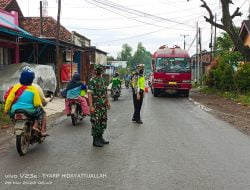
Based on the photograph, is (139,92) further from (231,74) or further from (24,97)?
(231,74)

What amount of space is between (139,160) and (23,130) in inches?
85.3

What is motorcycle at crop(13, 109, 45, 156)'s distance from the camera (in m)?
7.66

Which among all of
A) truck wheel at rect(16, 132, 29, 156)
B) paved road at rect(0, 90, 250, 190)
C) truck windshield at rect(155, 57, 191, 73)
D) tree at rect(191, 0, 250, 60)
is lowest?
paved road at rect(0, 90, 250, 190)

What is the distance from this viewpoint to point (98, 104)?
349 inches

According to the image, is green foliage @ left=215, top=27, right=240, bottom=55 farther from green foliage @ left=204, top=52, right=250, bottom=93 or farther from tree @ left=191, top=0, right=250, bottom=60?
tree @ left=191, top=0, right=250, bottom=60

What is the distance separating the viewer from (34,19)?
41625 mm

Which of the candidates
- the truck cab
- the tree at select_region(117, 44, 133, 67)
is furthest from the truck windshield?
the tree at select_region(117, 44, 133, 67)

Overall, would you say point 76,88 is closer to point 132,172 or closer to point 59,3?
point 132,172

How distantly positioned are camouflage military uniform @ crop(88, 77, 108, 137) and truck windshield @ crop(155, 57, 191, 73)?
17267 mm

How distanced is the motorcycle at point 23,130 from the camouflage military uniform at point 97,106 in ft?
3.97

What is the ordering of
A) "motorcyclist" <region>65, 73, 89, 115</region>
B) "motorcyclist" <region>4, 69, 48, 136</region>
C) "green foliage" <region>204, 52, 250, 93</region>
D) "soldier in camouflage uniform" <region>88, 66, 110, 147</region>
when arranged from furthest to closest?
"green foliage" <region>204, 52, 250, 93</region> < "motorcyclist" <region>65, 73, 89, 115</region> < "soldier in camouflage uniform" <region>88, 66, 110, 147</region> < "motorcyclist" <region>4, 69, 48, 136</region>

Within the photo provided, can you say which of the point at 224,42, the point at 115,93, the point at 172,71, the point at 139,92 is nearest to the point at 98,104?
the point at 139,92

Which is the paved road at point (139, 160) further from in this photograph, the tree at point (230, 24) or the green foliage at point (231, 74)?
the tree at point (230, 24)

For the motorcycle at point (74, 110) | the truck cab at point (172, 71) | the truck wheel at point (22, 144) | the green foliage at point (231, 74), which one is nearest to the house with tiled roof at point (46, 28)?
the truck cab at point (172, 71)
